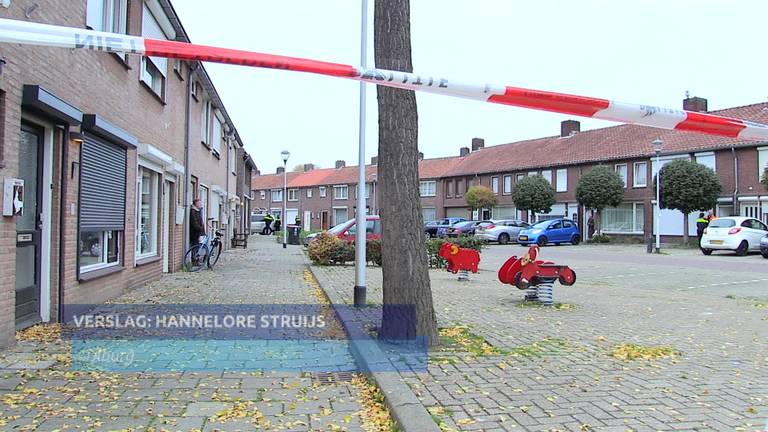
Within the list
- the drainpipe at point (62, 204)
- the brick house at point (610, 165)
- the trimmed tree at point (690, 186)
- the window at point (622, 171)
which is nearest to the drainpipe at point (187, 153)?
the drainpipe at point (62, 204)

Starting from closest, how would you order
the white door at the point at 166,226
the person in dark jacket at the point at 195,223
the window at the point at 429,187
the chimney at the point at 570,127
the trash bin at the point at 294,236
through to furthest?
1. the white door at the point at 166,226
2. the person in dark jacket at the point at 195,223
3. the trash bin at the point at 294,236
4. the chimney at the point at 570,127
5. the window at the point at 429,187

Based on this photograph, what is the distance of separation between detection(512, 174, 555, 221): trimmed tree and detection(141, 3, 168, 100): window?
2872cm

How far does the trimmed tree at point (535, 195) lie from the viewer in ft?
121

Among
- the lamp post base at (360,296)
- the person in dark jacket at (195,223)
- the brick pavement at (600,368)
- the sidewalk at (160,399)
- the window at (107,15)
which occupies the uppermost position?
the window at (107,15)

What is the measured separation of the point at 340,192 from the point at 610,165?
31671 millimetres

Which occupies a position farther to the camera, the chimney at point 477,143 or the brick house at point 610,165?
the chimney at point 477,143

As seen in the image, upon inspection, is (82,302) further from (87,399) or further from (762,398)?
(762,398)

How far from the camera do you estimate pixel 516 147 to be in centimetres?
4678

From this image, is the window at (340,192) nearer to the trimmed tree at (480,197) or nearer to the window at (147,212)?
the trimmed tree at (480,197)

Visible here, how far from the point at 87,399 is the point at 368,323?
3292 millimetres

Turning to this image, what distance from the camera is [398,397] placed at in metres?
4.14

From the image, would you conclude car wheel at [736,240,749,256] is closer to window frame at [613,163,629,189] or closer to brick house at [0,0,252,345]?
window frame at [613,163,629,189]

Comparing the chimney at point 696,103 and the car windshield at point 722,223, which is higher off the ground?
the chimney at point 696,103

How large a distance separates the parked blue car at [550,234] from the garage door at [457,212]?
1490cm
